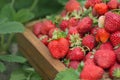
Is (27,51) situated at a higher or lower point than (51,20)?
lower

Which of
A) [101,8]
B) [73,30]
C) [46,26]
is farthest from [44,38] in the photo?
[101,8]

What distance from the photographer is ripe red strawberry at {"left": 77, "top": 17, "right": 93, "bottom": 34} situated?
4.62 ft

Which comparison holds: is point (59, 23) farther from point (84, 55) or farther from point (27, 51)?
point (84, 55)

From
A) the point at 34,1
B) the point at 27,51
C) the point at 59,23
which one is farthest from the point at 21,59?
the point at 34,1

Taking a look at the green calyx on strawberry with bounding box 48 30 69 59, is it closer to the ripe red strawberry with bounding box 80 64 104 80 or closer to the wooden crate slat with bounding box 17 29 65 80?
the wooden crate slat with bounding box 17 29 65 80

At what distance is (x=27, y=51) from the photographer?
1.62 meters

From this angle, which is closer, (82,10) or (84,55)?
(84,55)

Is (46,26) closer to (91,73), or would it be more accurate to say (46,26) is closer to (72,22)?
(72,22)

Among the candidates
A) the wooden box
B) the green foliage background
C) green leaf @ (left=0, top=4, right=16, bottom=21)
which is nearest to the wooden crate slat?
the wooden box

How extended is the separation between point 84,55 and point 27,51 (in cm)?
36

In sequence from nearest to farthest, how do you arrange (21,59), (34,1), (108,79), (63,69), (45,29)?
(108,79) → (63,69) → (21,59) → (45,29) → (34,1)

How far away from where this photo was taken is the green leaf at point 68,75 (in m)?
1.21

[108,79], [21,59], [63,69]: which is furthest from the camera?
[21,59]

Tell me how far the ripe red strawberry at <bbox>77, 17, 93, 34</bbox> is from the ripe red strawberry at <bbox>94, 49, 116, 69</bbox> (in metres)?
0.20
